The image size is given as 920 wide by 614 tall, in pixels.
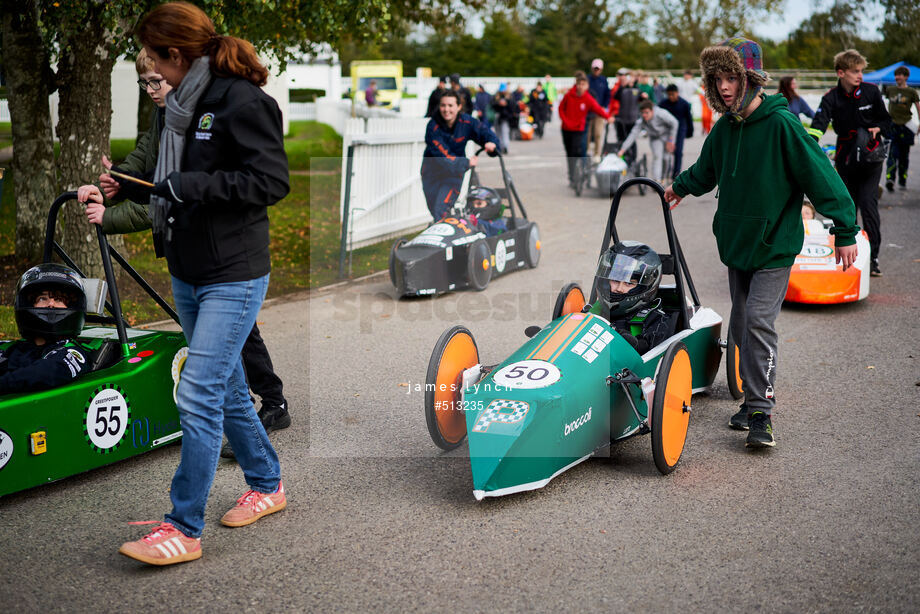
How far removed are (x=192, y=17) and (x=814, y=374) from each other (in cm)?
458

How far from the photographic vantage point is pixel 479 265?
8523mm

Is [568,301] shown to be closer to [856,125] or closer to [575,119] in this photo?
[856,125]

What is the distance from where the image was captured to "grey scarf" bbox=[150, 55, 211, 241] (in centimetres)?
328

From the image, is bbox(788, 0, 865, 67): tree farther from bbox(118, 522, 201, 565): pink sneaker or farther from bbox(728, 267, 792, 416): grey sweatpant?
bbox(118, 522, 201, 565): pink sneaker

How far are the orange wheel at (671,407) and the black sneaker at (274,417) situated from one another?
2104mm

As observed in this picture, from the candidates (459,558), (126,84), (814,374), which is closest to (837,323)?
(814,374)

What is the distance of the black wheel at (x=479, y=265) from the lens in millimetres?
8430

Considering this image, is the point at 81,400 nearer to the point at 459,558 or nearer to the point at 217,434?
the point at 217,434

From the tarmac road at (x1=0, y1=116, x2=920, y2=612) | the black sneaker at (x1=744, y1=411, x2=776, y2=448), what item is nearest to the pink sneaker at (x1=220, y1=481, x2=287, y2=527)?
the tarmac road at (x1=0, y1=116, x2=920, y2=612)

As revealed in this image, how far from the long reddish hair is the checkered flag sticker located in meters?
1.73

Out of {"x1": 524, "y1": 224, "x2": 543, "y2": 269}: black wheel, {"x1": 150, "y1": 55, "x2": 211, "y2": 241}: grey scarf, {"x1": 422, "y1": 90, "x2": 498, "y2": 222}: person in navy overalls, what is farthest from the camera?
{"x1": 524, "y1": 224, "x2": 543, "y2": 269}: black wheel

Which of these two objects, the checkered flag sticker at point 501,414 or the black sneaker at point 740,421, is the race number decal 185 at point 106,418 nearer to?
the checkered flag sticker at point 501,414

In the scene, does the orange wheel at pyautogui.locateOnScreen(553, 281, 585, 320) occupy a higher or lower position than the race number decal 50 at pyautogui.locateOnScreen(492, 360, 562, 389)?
higher

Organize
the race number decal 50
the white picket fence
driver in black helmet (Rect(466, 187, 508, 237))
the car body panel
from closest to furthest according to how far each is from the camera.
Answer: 1. the car body panel
2. the race number decal 50
3. driver in black helmet (Rect(466, 187, 508, 237))
4. the white picket fence
